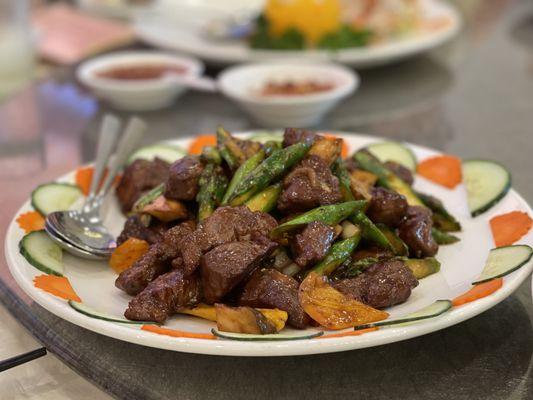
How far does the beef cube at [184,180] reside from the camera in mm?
2154

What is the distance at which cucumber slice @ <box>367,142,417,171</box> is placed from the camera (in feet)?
8.82

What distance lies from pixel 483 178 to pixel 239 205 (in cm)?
94

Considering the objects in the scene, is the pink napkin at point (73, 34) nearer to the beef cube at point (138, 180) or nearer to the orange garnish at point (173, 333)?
the beef cube at point (138, 180)

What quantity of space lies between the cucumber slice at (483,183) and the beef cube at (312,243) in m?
0.66

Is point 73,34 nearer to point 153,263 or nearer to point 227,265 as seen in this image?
point 153,263

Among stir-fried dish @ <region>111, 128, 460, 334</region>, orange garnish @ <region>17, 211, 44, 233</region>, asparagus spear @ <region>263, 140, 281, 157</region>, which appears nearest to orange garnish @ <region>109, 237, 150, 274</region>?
stir-fried dish @ <region>111, 128, 460, 334</region>

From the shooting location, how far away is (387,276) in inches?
74.0

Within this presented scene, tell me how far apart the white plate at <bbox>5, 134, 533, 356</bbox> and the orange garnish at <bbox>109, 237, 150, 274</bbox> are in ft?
0.12

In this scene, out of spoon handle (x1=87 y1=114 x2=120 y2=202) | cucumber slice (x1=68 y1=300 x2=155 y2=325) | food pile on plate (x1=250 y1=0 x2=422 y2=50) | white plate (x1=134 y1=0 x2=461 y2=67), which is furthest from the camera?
food pile on plate (x1=250 y1=0 x2=422 y2=50)

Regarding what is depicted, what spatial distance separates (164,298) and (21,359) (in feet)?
1.41

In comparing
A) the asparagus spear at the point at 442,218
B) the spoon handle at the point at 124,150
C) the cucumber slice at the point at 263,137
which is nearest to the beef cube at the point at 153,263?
the spoon handle at the point at 124,150

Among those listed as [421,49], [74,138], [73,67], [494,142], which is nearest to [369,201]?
[494,142]

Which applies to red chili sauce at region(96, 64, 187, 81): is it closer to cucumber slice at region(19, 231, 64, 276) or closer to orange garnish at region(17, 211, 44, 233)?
orange garnish at region(17, 211, 44, 233)

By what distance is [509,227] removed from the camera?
7.09 ft
